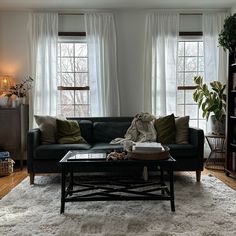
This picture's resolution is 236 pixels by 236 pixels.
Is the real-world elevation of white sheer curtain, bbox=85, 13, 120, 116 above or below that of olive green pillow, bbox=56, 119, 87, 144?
above

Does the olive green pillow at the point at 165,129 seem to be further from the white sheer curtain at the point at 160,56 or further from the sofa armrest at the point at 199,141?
the white sheer curtain at the point at 160,56

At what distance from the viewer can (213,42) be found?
5117 mm

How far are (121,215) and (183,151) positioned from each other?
4.81ft

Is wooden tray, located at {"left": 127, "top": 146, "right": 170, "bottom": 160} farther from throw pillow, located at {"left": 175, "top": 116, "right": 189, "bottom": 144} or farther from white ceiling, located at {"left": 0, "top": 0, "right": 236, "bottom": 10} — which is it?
white ceiling, located at {"left": 0, "top": 0, "right": 236, "bottom": 10}

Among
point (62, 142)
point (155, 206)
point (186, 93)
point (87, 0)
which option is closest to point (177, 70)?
point (186, 93)

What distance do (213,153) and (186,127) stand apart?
1.13 metres

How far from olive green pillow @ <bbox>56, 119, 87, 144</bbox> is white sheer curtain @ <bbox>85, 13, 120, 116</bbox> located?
32.7 inches

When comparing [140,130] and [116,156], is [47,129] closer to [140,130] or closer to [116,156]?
[140,130]

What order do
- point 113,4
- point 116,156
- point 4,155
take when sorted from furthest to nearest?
point 113,4
point 4,155
point 116,156

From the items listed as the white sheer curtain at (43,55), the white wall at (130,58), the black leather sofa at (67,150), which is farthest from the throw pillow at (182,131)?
the white sheer curtain at (43,55)

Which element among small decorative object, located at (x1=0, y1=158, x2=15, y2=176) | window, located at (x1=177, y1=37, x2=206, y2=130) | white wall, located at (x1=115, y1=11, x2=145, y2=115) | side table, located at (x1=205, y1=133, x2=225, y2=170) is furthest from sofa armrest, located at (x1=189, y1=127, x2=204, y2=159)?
small decorative object, located at (x1=0, y1=158, x2=15, y2=176)

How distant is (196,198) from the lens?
3254 millimetres

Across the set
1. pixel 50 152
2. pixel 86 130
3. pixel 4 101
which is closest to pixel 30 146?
pixel 50 152

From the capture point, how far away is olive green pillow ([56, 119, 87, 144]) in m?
4.22
